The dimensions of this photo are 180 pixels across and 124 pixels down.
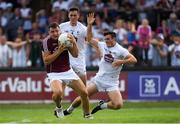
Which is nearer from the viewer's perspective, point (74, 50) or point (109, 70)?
point (74, 50)

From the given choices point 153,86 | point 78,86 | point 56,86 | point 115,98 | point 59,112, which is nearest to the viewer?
point 56,86

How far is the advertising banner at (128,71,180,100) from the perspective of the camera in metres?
25.3

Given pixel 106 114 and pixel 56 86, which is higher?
pixel 56 86

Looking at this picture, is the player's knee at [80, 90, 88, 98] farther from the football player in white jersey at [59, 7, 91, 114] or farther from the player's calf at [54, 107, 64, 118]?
the football player in white jersey at [59, 7, 91, 114]

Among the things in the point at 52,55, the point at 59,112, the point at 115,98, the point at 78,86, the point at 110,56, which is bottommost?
the point at 59,112

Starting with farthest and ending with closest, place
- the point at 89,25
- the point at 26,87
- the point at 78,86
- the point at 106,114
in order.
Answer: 1. the point at 26,87
2. the point at 106,114
3. the point at 89,25
4. the point at 78,86

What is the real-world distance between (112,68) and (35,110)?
5.33 metres

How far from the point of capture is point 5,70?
2575 centimetres

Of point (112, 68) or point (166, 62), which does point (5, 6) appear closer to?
point (166, 62)

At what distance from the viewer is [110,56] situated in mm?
18453

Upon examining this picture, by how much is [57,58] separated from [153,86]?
9.01 meters

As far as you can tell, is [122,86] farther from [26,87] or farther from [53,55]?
[53,55]

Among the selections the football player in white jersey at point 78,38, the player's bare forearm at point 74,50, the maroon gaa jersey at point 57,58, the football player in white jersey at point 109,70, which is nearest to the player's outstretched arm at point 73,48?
the player's bare forearm at point 74,50

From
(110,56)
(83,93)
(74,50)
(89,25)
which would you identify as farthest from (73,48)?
(110,56)
